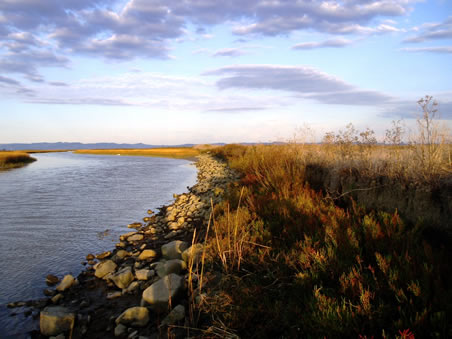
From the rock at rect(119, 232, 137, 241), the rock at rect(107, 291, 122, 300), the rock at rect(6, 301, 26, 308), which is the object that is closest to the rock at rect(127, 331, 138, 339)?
the rock at rect(107, 291, 122, 300)

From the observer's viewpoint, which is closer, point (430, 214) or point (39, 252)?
point (430, 214)

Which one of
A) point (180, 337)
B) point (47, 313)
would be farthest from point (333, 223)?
point (47, 313)

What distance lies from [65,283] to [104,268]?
2.46ft

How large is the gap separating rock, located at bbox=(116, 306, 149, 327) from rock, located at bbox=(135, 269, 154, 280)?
1.26 m

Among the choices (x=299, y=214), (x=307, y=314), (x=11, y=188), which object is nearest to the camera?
(x=307, y=314)

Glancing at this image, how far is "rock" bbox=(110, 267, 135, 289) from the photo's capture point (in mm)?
5344

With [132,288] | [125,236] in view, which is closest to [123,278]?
[132,288]

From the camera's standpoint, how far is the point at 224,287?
4.00 meters

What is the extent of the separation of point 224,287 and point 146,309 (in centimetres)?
123

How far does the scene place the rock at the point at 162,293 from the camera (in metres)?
4.33

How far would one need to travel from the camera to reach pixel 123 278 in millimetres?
5391

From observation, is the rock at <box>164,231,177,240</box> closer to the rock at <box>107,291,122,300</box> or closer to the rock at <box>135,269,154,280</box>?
the rock at <box>135,269,154,280</box>

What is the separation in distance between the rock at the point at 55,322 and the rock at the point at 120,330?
2.02 ft

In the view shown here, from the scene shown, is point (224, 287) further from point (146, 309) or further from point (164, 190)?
point (164, 190)
